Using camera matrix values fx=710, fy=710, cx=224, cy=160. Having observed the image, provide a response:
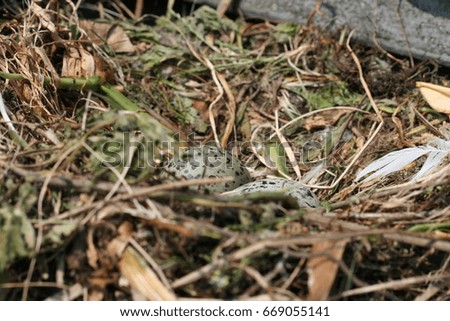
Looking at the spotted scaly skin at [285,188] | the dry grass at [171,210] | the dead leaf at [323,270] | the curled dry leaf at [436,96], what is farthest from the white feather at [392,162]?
the dead leaf at [323,270]

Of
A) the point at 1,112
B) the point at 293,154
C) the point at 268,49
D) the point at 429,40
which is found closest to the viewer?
the point at 1,112

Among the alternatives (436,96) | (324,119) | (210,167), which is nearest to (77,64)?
(210,167)

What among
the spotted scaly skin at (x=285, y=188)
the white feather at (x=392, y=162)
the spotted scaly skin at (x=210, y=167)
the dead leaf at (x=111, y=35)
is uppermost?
the white feather at (x=392, y=162)

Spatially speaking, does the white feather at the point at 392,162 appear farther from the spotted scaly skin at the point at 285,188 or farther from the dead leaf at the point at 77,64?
the dead leaf at the point at 77,64

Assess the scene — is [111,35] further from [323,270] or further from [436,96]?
[323,270]
